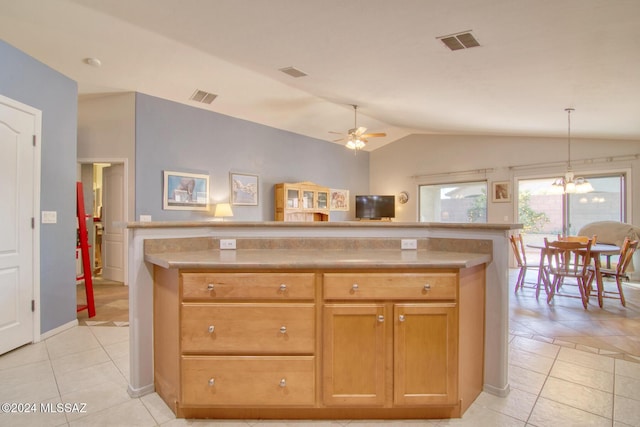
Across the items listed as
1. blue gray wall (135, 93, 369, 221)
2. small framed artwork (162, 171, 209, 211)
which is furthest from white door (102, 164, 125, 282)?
small framed artwork (162, 171, 209, 211)

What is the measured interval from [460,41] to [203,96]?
3970mm

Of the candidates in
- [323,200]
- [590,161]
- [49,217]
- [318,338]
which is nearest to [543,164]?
[590,161]

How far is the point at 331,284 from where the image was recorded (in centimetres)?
170

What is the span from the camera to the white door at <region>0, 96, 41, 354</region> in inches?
103

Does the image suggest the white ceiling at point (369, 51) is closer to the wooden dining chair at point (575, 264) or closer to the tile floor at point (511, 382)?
the wooden dining chair at point (575, 264)

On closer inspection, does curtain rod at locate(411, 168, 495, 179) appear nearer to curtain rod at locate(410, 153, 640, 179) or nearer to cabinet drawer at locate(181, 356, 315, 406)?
curtain rod at locate(410, 153, 640, 179)

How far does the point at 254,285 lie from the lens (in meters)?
1.70

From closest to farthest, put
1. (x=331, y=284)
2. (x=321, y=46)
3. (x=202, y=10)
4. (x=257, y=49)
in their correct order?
1. (x=331, y=284)
2. (x=202, y=10)
3. (x=321, y=46)
4. (x=257, y=49)

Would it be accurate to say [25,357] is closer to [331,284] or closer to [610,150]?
[331,284]

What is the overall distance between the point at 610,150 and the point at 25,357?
27.9 ft

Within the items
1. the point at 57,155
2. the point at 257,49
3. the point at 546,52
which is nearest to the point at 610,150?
the point at 546,52

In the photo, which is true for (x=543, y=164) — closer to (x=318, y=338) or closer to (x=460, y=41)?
(x=460, y=41)

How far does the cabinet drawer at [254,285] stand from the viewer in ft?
5.56

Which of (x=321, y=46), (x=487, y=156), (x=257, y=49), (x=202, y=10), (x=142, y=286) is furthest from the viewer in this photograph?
(x=487, y=156)
